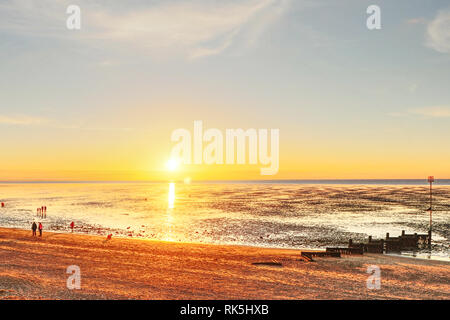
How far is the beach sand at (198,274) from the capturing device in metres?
18.1

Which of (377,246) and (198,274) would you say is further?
(377,246)

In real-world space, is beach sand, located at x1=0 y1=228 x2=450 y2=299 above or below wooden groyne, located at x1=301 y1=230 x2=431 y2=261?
above

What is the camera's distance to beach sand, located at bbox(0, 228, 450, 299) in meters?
18.1

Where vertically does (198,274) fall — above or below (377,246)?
above

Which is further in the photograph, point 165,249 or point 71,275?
point 165,249

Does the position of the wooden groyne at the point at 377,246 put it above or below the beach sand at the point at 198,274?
below

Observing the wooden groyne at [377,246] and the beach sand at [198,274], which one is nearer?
the beach sand at [198,274]

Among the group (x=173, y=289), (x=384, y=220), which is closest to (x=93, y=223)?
(x=173, y=289)

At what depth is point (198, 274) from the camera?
869 inches

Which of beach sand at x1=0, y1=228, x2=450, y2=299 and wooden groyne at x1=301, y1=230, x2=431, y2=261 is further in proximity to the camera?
wooden groyne at x1=301, y1=230, x2=431, y2=261

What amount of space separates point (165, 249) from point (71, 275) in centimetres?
1100
